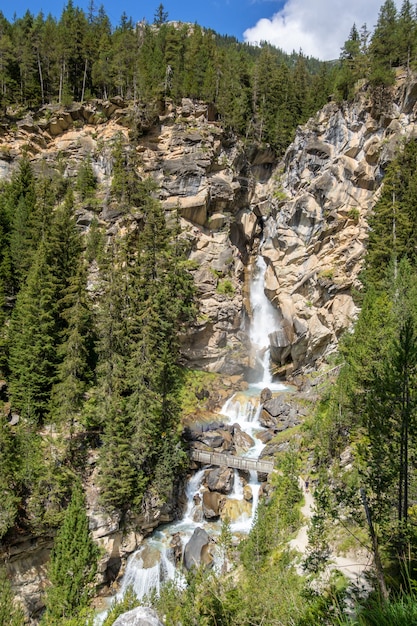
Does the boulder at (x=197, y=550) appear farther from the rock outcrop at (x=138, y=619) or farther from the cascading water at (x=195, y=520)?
the rock outcrop at (x=138, y=619)

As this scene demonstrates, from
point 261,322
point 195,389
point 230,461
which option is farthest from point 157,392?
point 261,322

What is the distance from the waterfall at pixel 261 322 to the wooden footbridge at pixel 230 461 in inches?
514

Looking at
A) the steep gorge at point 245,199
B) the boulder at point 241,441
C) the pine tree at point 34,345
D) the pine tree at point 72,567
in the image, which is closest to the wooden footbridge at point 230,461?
the boulder at point 241,441

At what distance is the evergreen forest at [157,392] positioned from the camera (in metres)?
8.98

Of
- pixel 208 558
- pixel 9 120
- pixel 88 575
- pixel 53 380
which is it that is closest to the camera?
pixel 88 575

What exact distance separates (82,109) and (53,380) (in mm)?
39188

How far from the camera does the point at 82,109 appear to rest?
158 ft

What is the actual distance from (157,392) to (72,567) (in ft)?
36.1

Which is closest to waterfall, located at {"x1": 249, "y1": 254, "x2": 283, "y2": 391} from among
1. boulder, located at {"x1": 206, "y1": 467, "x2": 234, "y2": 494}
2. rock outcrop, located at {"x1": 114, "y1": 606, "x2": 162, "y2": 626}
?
Answer: boulder, located at {"x1": 206, "y1": 467, "x2": 234, "y2": 494}

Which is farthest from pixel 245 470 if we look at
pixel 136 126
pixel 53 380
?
pixel 136 126

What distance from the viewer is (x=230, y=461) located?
25.6 meters

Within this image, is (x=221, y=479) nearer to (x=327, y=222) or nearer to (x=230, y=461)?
(x=230, y=461)

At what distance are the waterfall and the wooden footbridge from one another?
13063 mm

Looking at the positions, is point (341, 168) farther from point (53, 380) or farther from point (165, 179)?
point (53, 380)
